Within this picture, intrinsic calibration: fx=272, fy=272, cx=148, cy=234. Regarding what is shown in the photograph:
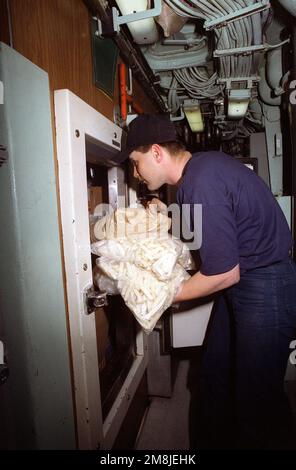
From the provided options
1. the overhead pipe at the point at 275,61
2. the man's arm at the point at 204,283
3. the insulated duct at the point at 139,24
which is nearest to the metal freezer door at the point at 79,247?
the man's arm at the point at 204,283

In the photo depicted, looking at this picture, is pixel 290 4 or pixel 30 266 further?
pixel 290 4

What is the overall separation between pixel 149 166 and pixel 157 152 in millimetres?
97

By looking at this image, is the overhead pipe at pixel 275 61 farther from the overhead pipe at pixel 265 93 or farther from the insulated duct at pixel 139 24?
the insulated duct at pixel 139 24

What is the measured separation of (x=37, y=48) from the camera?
1.02 metres

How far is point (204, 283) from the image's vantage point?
1.34m

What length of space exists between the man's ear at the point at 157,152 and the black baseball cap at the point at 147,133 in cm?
5

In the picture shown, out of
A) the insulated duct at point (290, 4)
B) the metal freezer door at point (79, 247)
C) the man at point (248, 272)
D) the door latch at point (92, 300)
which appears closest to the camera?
the metal freezer door at point (79, 247)

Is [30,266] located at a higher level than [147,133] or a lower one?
lower

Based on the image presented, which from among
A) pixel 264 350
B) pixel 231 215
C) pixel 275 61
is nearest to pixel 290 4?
pixel 275 61

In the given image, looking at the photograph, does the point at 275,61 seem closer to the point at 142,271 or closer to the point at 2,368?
the point at 142,271

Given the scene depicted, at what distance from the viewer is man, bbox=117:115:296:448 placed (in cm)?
137

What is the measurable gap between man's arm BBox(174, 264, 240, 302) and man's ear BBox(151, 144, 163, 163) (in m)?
0.73

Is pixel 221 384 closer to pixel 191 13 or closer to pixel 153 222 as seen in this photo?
pixel 153 222

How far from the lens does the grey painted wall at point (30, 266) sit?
84cm
